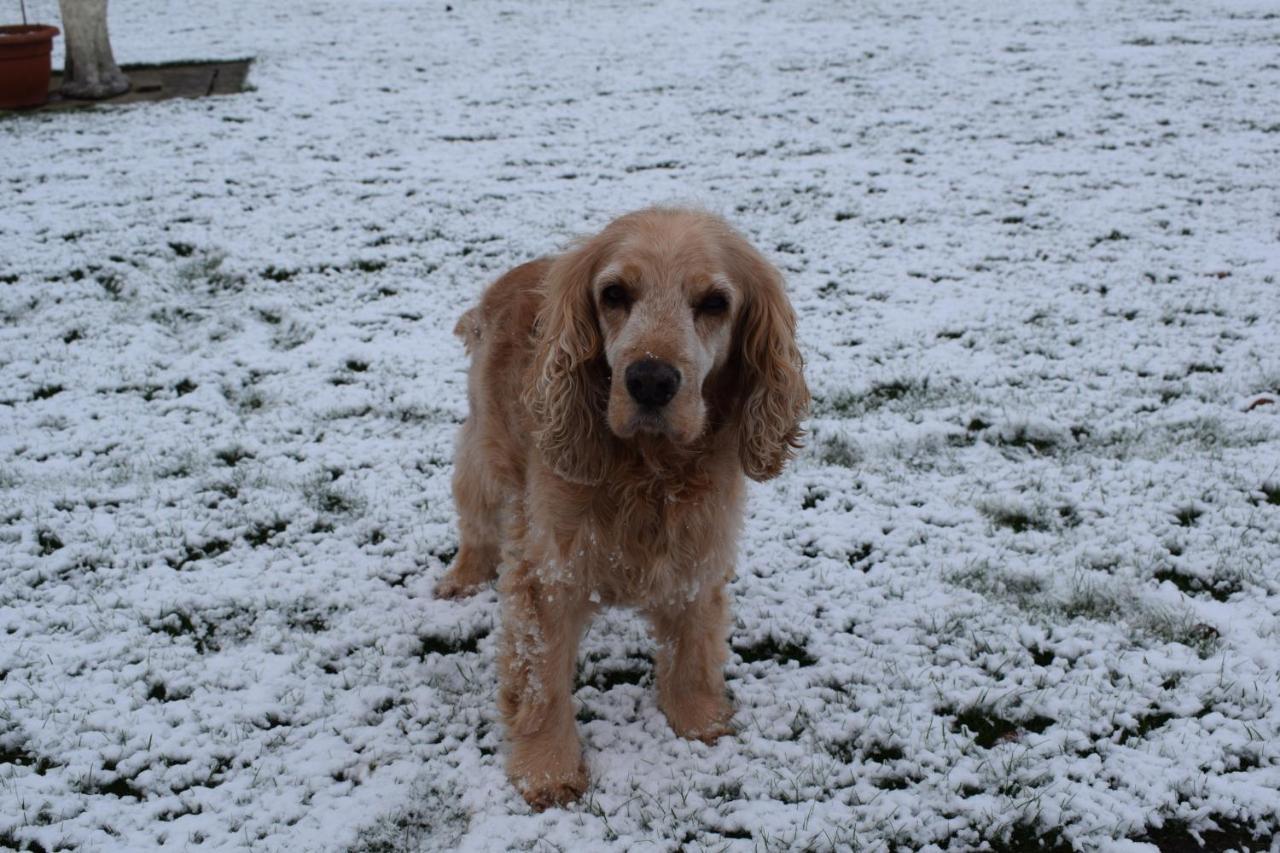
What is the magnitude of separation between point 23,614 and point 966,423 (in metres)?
4.19

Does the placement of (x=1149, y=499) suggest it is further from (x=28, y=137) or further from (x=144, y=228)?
(x=28, y=137)

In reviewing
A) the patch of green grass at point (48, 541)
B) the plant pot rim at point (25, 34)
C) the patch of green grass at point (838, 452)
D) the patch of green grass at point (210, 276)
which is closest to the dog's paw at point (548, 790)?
the patch of green grass at point (838, 452)

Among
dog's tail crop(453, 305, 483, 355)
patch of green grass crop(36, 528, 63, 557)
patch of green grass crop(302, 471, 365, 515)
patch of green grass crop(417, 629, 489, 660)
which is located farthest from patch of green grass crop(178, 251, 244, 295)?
patch of green grass crop(417, 629, 489, 660)

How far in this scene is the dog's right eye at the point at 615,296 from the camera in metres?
2.66

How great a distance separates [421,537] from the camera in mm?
4023

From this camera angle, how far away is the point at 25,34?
9.06 meters

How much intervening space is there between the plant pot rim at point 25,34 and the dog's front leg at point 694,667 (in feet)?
30.8

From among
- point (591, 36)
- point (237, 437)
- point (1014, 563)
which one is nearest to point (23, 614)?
point (237, 437)

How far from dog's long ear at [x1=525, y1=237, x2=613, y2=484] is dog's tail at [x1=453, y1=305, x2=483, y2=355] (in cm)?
81

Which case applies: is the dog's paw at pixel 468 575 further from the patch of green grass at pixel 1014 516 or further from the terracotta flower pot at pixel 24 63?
the terracotta flower pot at pixel 24 63

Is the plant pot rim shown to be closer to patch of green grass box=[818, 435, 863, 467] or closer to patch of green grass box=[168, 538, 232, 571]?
patch of green grass box=[168, 538, 232, 571]

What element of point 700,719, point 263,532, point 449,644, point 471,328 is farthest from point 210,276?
point 700,719

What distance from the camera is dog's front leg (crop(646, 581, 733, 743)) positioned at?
120 inches

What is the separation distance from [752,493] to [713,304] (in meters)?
1.72
